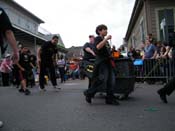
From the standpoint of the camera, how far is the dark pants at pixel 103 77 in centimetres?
718

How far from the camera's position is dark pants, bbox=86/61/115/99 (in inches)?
283

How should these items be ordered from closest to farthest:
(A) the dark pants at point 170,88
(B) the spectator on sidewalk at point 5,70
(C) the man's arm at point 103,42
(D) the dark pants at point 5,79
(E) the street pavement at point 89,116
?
(E) the street pavement at point 89,116 < (A) the dark pants at point 170,88 < (C) the man's arm at point 103,42 < (D) the dark pants at point 5,79 < (B) the spectator on sidewalk at point 5,70

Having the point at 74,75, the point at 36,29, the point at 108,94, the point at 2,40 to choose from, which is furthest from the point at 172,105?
the point at 36,29

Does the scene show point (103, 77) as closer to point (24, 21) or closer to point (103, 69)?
point (103, 69)

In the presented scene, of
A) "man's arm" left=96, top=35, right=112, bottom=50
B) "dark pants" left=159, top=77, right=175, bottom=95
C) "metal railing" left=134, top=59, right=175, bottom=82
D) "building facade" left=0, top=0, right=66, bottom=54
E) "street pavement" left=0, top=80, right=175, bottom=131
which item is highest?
"building facade" left=0, top=0, right=66, bottom=54

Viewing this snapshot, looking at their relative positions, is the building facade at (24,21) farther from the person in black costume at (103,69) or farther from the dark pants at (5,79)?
the person in black costume at (103,69)

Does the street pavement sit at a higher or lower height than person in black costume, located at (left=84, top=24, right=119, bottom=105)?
lower

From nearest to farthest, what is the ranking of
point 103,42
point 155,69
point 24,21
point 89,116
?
point 89,116 < point 103,42 < point 155,69 < point 24,21

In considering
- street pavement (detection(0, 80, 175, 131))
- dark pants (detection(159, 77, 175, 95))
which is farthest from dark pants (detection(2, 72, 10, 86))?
dark pants (detection(159, 77, 175, 95))

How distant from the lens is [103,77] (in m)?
7.23

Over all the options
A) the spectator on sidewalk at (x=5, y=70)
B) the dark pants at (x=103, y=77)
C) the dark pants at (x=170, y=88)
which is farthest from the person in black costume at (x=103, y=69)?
the spectator on sidewalk at (x=5, y=70)

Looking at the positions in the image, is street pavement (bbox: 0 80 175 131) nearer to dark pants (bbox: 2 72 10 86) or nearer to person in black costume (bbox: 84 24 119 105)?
person in black costume (bbox: 84 24 119 105)

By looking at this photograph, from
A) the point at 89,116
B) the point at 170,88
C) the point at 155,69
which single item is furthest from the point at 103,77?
the point at 155,69

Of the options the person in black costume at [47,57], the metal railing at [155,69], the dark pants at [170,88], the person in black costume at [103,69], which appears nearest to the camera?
the dark pants at [170,88]
